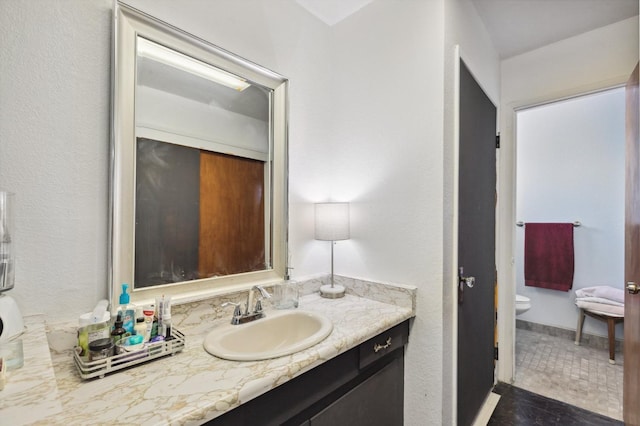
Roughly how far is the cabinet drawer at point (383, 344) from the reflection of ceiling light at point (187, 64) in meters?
1.30

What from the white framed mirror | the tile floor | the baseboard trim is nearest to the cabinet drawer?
the white framed mirror

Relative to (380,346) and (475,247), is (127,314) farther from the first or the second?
(475,247)

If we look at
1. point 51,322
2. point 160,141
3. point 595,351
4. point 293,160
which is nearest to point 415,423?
point 293,160

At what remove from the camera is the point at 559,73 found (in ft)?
6.92

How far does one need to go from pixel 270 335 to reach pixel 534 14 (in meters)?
2.43

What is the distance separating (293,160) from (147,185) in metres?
0.75

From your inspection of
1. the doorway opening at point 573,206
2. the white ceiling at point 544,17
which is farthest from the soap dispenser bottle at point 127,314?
the doorway opening at point 573,206

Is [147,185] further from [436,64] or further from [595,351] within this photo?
[595,351]

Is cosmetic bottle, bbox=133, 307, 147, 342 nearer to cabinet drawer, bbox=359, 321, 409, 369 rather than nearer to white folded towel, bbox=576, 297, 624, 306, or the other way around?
cabinet drawer, bbox=359, 321, 409, 369

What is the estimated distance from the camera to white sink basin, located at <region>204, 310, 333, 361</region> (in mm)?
964

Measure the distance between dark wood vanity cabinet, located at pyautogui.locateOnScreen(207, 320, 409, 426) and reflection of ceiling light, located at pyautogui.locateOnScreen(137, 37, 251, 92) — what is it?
1.25 meters

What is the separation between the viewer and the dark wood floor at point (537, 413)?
1.80 m

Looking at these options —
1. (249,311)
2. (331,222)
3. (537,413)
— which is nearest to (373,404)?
(249,311)

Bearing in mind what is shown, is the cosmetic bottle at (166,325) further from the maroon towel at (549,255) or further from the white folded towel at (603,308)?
the maroon towel at (549,255)
